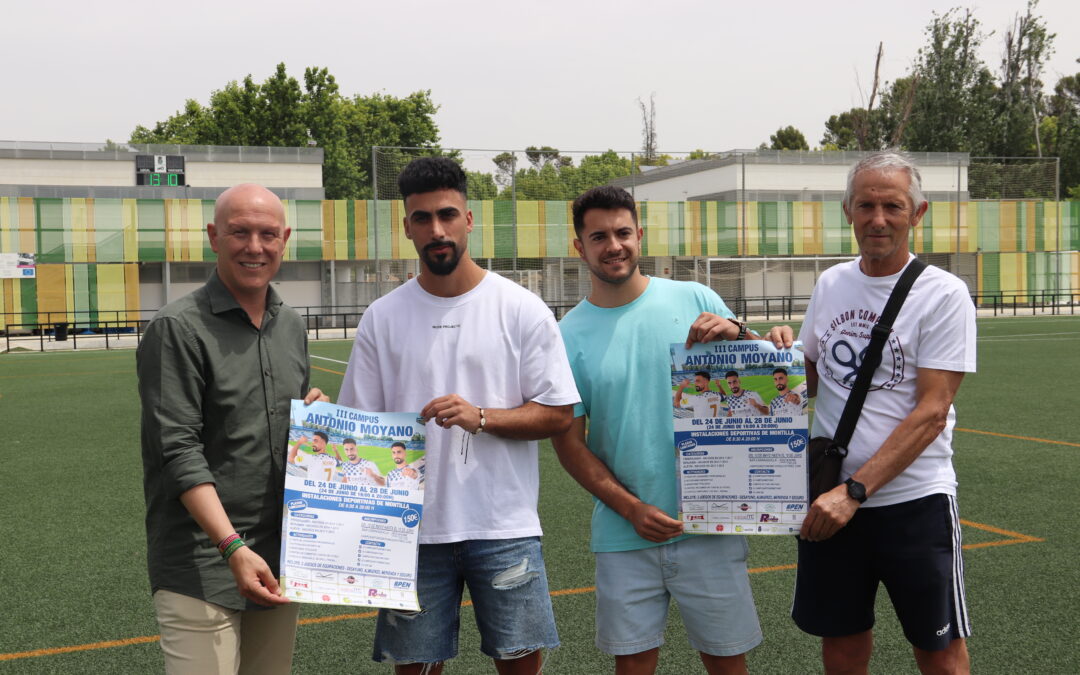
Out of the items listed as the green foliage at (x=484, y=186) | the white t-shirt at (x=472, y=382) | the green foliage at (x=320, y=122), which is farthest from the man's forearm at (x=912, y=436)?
the green foliage at (x=320, y=122)

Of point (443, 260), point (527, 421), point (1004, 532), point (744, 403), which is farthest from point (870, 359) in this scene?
point (1004, 532)

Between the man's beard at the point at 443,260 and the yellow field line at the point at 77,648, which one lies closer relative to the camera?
the man's beard at the point at 443,260

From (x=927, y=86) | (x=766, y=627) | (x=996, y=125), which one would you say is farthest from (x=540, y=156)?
(x=996, y=125)

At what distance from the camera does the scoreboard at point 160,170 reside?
45.5 metres

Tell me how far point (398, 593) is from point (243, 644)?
59 centimetres

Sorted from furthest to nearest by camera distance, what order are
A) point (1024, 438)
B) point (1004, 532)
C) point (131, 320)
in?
point (131, 320)
point (1024, 438)
point (1004, 532)

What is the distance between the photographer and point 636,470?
319cm

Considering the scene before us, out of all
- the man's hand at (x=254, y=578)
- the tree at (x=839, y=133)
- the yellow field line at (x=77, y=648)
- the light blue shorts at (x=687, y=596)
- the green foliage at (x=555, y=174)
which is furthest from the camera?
the tree at (x=839, y=133)

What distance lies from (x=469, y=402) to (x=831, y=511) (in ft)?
3.57

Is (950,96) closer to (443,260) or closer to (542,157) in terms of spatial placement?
(542,157)

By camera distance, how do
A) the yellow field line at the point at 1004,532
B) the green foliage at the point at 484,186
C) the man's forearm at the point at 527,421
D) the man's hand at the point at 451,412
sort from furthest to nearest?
1. the green foliage at the point at 484,186
2. the yellow field line at the point at 1004,532
3. the man's forearm at the point at 527,421
4. the man's hand at the point at 451,412

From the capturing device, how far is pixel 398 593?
2721 mm

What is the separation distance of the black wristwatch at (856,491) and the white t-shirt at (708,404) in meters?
0.41

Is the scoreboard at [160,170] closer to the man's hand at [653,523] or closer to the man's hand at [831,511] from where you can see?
the man's hand at [653,523]
